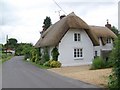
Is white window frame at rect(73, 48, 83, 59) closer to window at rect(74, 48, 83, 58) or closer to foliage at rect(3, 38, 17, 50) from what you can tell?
window at rect(74, 48, 83, 58)

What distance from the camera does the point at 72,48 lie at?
37562mm

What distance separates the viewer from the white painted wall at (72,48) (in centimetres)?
3694

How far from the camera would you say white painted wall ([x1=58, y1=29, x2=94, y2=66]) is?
36938 millimetres

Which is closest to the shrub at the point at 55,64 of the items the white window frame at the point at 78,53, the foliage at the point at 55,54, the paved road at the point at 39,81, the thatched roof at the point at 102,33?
the foliage at the point at 55,54

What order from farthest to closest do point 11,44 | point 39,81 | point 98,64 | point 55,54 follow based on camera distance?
point 11,44 → point 55,54 → point 98,64 → point 39,81

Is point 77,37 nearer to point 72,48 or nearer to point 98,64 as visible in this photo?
point 72,48

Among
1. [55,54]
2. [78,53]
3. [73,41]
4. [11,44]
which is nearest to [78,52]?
[78,53]

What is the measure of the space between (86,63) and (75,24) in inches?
225

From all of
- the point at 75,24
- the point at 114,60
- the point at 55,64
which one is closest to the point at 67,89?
the point at 114,60

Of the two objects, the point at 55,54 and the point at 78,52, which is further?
the point at 78,52

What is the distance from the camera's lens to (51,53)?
38125 mm

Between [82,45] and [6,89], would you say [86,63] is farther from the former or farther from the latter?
[6,89]

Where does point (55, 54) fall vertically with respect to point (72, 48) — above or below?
below

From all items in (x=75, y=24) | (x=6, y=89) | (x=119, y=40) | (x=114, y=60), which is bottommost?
(x=6, y=89)
